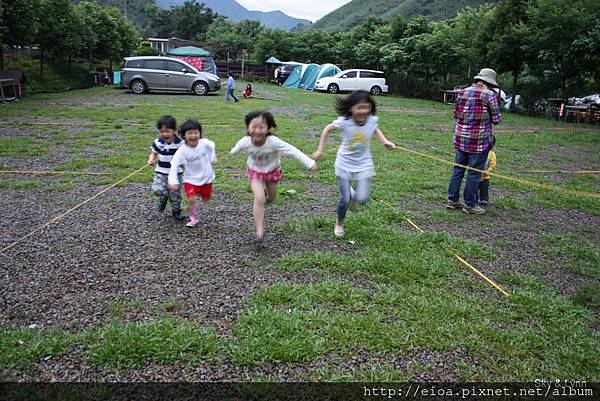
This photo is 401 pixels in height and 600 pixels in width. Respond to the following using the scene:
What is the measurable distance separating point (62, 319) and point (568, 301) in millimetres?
3634

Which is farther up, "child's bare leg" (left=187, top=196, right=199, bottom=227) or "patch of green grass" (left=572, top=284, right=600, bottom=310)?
"child's bare leg" (left=187, top=196, right=199, bottom=227)

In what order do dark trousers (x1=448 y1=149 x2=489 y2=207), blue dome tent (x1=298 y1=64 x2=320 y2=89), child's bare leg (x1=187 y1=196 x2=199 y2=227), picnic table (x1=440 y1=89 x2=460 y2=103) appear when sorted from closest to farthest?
child's bare leg (x1=187 y1=196 x2=199 y2=227), dark trousers (x1=448 y1=149 x2=489 y2=207), picnic table (x1=440 y1=89 x2=460 y2=103), blue dome tent (x1=298 y1=64 x2=320 y2=89)

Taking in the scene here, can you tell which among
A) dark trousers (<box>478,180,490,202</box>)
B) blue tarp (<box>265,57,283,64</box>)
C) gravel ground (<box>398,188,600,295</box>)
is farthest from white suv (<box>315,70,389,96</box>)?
dark trousers (<box>478,180,490,202</box>)

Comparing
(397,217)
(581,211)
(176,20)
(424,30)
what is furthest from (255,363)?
(176,20)

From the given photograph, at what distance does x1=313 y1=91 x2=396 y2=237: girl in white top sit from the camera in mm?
4309

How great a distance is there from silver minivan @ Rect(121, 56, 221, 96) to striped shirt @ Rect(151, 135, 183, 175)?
17168 mm

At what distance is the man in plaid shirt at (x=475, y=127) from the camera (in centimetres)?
530

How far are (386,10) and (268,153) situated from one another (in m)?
86.2

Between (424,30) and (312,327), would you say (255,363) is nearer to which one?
(312,327)

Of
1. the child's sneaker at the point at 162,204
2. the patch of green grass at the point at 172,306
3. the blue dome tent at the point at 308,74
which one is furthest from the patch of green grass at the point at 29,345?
the blue dome tent at the point at 308,74

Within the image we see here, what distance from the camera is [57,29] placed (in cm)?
1941

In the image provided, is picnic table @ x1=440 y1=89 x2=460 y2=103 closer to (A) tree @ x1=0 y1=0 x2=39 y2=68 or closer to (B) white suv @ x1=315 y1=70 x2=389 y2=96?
(B) white suv @ x1=315 y1=70 x2=389 y2=96

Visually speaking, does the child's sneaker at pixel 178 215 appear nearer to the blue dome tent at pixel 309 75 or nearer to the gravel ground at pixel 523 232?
the gravel ground at pixel 523 232

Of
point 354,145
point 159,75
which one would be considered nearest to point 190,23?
point 159,75
